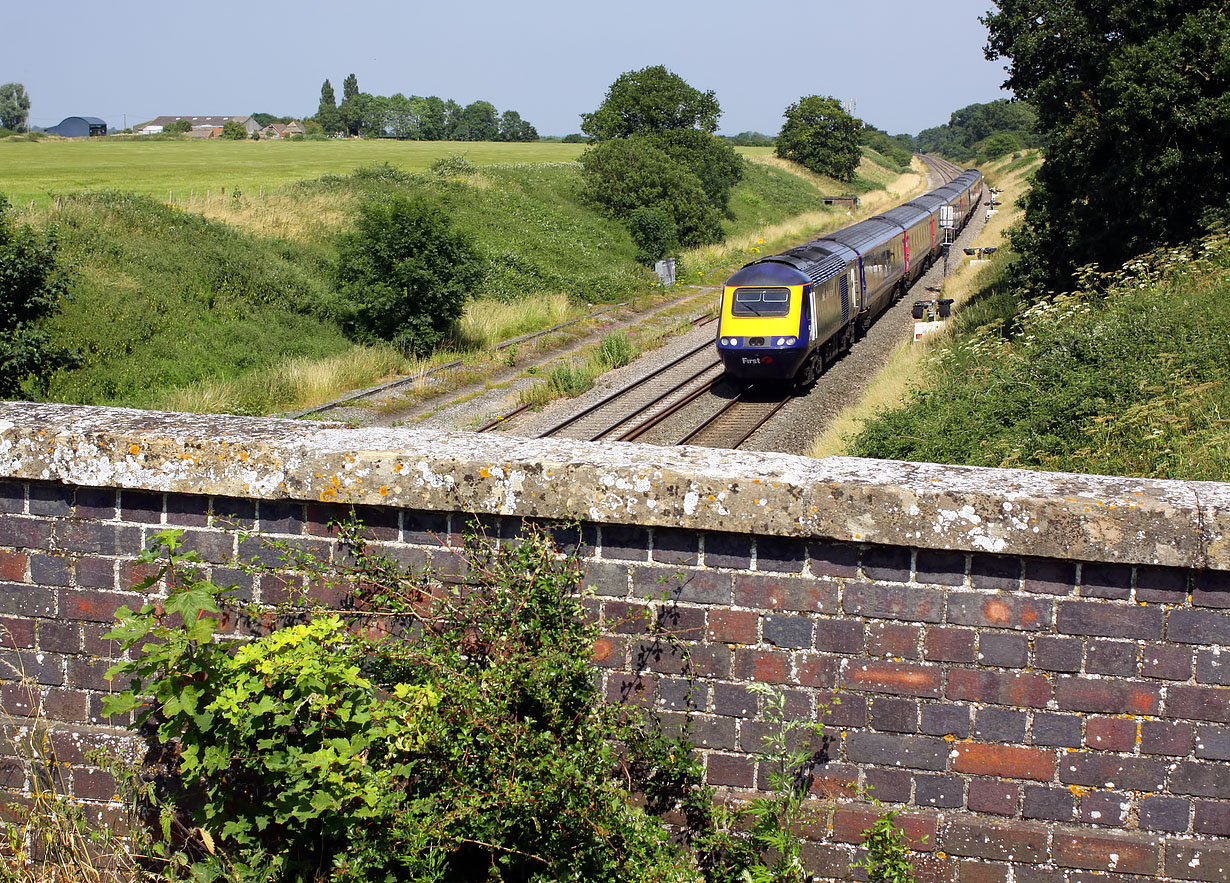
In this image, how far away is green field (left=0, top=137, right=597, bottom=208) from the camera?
113ft

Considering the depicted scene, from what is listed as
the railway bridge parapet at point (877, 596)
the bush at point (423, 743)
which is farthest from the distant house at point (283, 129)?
the bush at point (423, 743)

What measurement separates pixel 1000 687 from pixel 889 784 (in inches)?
17.3

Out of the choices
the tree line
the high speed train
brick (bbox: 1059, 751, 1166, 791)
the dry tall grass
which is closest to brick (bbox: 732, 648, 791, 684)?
brick (bbox: 1059, 751, 1166, 791)

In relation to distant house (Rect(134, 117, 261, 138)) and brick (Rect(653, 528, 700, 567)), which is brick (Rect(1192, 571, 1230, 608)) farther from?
distant house (Rect(134, 117, 261, 138))

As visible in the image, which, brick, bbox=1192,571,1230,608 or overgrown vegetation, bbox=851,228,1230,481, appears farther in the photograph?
overgrown vegetation, bbox=851,228,1230,481

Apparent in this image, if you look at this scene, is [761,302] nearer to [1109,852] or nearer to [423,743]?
[1109,852]

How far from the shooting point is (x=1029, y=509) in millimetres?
2537

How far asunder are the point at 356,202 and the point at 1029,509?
33.2 m

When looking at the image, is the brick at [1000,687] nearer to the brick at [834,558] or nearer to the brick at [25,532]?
the brick at [834,558]

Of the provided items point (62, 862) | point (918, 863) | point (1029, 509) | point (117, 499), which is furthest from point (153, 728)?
point (1029, 509)

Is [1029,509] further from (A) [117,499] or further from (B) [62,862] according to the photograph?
(B) [62,862]

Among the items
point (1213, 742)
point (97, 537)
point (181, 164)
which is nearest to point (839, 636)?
point (1213, 742)

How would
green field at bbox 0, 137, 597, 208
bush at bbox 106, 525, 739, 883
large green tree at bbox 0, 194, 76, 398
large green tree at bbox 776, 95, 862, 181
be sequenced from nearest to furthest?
bush at bbox 106, 525, 739, 883
large green tree at bbox 0, 194, 76, 398
green field at bbox 0, 137, 597, 208
large green tree at bbox 776, 95, 862, 181

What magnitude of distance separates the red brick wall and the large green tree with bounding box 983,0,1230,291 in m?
13.4
